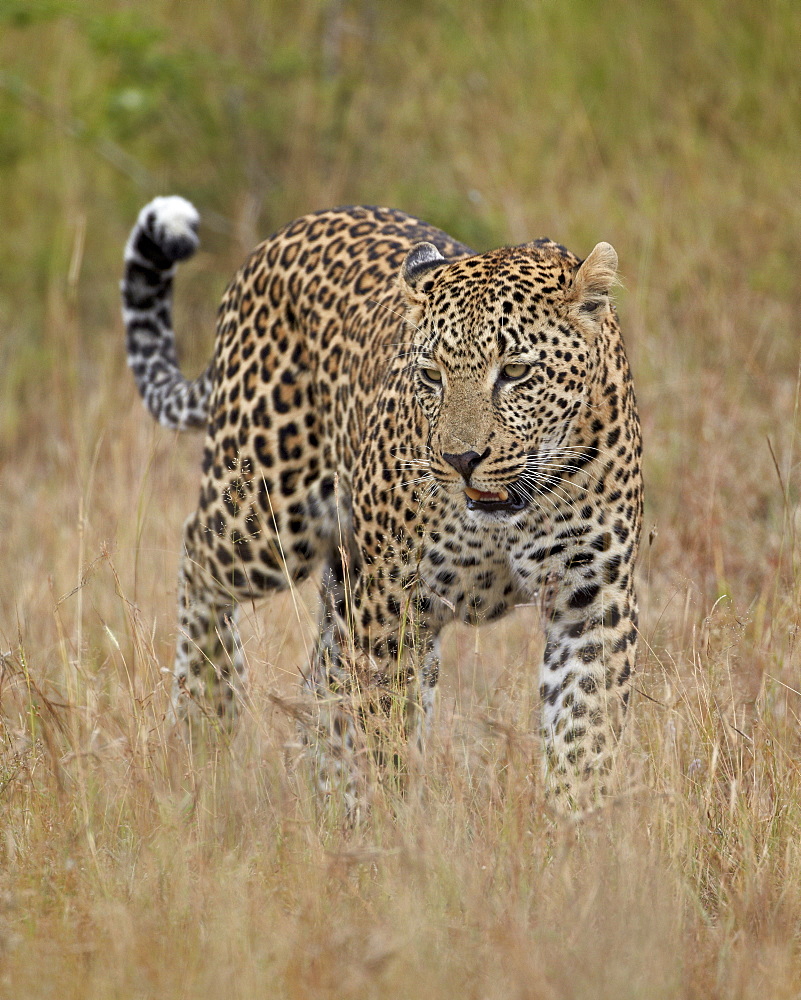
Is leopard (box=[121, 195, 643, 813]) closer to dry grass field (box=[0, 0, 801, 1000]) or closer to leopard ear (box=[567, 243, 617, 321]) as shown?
leopard ear (box=[567, 243, 617, 321])

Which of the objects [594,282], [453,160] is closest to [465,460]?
[594,282]

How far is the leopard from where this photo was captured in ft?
13.9

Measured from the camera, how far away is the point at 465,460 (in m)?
4.16

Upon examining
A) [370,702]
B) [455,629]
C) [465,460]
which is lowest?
[370,702]

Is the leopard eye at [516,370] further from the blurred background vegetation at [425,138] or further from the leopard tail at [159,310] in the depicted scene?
the blurred background vegetation at [425,138]

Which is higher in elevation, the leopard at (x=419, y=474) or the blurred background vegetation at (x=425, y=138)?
the blurred background vegetation at (x=425, y=138)

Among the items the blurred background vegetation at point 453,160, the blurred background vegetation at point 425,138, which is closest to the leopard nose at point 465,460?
the blurred background vegetation at point 453,160

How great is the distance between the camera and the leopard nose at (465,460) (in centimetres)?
416

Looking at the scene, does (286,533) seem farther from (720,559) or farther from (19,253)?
(19,253)

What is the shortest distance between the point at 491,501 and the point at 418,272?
90 centimetres

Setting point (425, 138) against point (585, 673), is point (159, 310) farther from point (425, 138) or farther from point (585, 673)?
point (425, 138)

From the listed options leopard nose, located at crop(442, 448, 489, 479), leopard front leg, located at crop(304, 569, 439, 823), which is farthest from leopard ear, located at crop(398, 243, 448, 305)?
leopard front leg, located at crop(304, 569, 439, 823)

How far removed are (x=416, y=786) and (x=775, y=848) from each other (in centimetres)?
103

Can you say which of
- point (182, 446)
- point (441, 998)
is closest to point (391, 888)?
point (441, 998)
